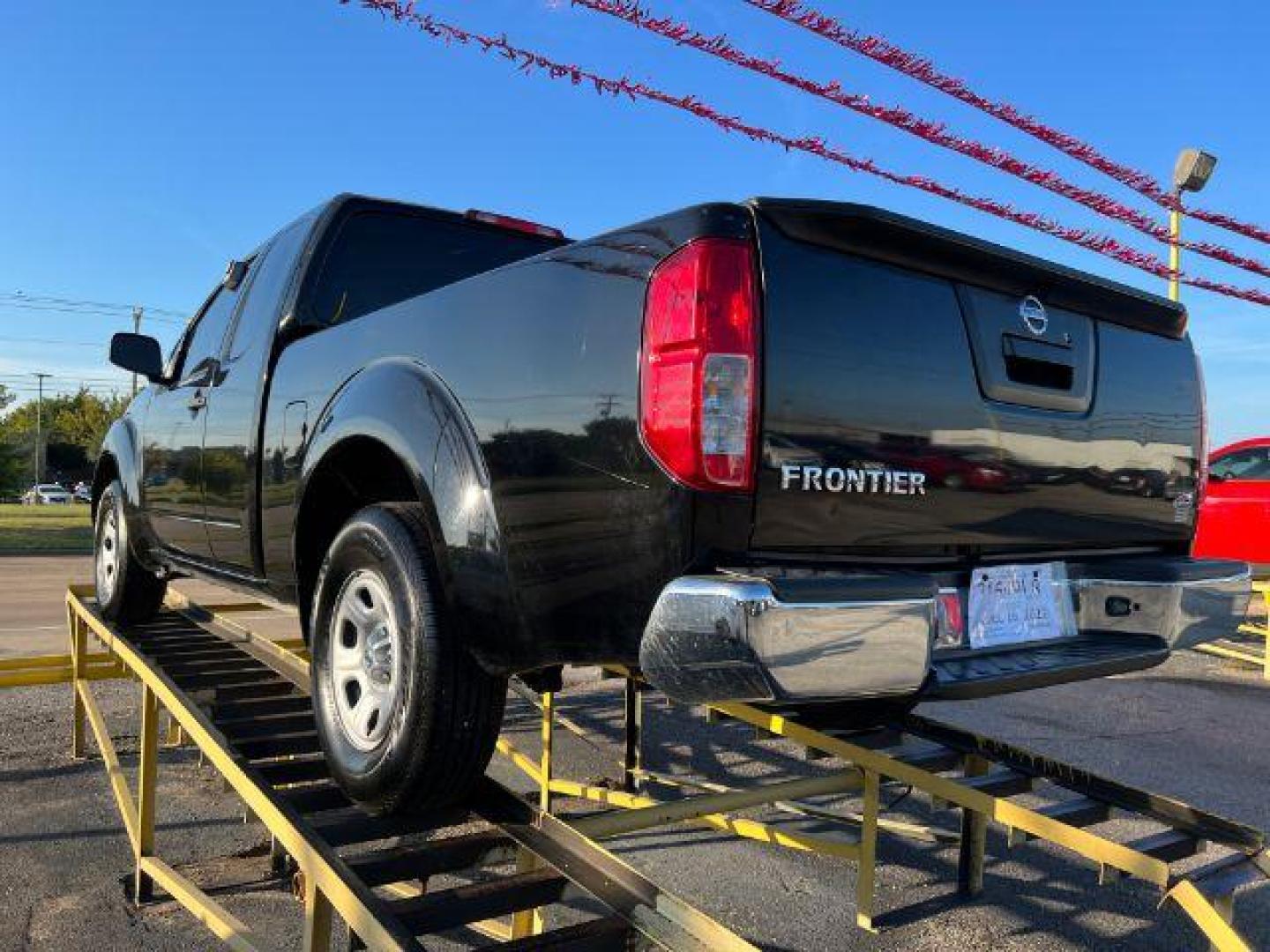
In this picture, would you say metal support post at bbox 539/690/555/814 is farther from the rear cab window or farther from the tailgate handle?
the tailgate handle

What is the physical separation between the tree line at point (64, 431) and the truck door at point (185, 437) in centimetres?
6098

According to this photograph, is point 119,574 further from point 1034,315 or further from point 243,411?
point 1034,315

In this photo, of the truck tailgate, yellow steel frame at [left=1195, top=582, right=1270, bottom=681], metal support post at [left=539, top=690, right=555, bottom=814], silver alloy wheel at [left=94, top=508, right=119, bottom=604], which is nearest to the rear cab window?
the truck tailgate

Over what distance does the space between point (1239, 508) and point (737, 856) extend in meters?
9.42

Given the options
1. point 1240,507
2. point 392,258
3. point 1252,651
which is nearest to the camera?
point 392,258

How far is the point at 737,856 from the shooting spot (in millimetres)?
4207

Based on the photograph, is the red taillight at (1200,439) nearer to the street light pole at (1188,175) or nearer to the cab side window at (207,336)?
the cab side window at (207,336)

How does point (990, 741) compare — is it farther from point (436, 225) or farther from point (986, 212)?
point (986, 212)

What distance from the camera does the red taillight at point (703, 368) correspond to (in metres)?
1.84

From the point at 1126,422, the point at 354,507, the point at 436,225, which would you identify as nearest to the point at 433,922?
the point at 354,507

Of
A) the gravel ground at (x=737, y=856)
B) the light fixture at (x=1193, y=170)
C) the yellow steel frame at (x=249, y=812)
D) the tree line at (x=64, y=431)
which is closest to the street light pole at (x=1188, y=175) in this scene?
the light fixture at (x=1193, y=170)

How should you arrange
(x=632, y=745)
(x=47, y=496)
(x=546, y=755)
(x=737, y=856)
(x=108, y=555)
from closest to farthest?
(x=737, y=856) → (x=546, y=755) → (x=632, y=745) → (x=108, y=555) → (x=47, y=496)

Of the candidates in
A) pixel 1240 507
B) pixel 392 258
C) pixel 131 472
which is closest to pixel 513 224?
pixel 392 258

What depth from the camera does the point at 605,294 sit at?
2.02 metres
